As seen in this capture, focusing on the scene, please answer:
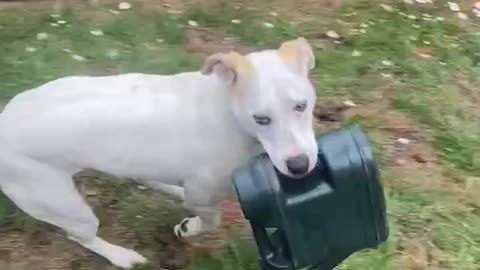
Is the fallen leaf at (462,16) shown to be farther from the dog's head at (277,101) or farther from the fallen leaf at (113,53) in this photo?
the dog's head at (277,101)

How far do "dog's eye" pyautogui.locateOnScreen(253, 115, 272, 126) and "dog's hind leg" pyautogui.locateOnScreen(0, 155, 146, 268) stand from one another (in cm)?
61

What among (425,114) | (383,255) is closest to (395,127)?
(425,114)

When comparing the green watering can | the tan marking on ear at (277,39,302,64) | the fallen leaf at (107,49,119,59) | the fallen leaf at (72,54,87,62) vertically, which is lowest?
the fallen leaf at (72,54,87,62)

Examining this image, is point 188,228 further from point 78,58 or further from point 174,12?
point 174,12

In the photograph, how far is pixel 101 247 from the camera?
302 centimetres

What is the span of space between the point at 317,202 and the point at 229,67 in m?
0.43

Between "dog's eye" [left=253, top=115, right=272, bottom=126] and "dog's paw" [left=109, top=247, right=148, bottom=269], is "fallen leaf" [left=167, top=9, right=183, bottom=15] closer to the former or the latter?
"dog's paw" [left=109, top=247, right=148, bottom=269]

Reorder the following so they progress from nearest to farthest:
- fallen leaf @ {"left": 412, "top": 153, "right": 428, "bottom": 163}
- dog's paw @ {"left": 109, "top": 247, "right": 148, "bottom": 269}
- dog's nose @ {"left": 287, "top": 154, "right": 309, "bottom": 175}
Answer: dog's nose @ {"left": 287, "top": 154, "right": 309, "bottom": 175}, dog's paw @ {"left": 109, "top": 247, "right": 148, "bottom": 269}, fallen leaf @ {"left": 412, "top": 153, "right": 428, "bottom": 163}

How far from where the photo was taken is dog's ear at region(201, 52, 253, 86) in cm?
256


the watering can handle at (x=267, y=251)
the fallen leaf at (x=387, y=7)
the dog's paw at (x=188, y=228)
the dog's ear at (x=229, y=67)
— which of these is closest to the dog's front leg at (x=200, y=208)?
the dog's paw at (x=188, y=228)

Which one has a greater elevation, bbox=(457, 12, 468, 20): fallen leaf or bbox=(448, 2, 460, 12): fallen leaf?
bbox=(448, 2, 460, 12): fallen leaf

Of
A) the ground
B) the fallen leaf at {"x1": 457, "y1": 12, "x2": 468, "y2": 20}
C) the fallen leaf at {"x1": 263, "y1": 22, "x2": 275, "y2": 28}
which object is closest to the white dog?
the ground

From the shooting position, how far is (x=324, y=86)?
3.86 metres

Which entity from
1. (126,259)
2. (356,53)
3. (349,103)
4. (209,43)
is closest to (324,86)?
(349,103)
